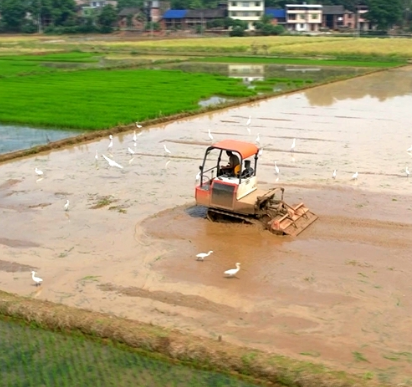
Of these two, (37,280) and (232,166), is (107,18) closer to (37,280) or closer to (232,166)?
(232,166)

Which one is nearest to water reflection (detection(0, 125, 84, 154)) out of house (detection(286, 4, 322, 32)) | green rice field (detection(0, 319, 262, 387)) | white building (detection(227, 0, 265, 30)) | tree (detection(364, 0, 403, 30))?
green rice field (detection(0, 319, 262, 387))

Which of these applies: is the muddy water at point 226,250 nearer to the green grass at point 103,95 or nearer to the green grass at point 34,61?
the green grass at point 103,95

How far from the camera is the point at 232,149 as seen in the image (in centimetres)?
1013

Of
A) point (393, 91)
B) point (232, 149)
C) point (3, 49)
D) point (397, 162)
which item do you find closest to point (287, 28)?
point (3, 49)

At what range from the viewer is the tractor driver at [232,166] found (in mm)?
10352

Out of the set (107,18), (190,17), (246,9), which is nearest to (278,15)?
(246,9)

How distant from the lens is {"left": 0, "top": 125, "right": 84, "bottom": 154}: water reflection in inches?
667

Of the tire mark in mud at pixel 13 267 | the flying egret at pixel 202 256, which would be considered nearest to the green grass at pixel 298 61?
the flying egret at pixel 202 256

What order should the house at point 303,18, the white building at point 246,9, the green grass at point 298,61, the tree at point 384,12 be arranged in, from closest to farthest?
the green grass at point 298,61, the tree at point 384,12, the white building at point 246,9, the house at point 303,18

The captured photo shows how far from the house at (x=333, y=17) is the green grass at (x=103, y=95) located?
170 feet

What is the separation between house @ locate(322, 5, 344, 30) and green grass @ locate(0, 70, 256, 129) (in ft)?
170

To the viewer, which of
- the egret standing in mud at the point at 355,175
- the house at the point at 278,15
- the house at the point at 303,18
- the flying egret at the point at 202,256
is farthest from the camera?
the house at the point at 278,15

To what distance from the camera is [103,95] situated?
1016 inches

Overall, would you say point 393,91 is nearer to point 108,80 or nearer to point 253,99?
point 253,99
